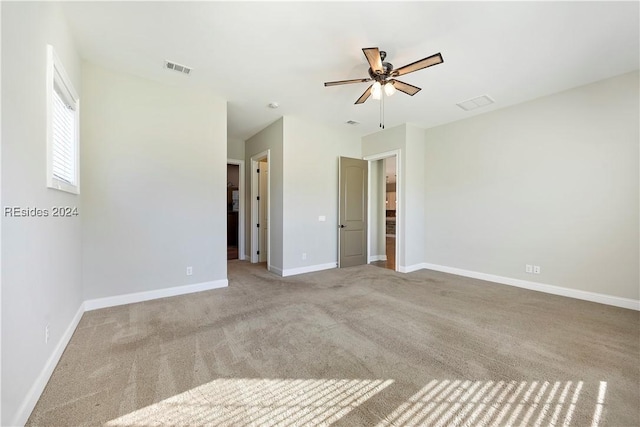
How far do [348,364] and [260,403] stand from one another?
72cm

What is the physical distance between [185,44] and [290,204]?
9.21 feet

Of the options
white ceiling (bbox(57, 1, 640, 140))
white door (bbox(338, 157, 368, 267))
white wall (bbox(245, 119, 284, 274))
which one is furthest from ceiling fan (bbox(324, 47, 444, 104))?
white door (bbox(338, 157, 368, 267))

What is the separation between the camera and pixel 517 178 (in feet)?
13.6

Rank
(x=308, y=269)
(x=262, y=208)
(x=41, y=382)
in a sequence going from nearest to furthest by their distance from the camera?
1. (x=41, y=382)
2. (x=308, y=269)
3. (x=262, y=208)

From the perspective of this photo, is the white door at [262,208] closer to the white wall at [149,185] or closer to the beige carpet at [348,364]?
the white wall at [149,185]

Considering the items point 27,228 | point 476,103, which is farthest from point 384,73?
point 27,228

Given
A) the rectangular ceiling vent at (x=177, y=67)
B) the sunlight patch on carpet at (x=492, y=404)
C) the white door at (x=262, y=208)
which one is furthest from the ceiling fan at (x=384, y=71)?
the white door at (x=262, y=208)

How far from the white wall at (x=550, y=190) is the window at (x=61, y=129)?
546 centimetres

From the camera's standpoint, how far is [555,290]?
3.77m

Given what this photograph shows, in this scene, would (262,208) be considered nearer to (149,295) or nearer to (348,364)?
(149,295)

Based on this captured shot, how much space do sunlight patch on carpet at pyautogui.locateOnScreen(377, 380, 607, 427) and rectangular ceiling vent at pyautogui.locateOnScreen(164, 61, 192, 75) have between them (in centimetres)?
391

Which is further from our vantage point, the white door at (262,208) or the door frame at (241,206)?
the door frame at (241,206)

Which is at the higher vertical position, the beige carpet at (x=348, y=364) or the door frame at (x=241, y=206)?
the door frame at (x=241, y=206)

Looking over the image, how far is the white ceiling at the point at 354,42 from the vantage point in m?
2.23
